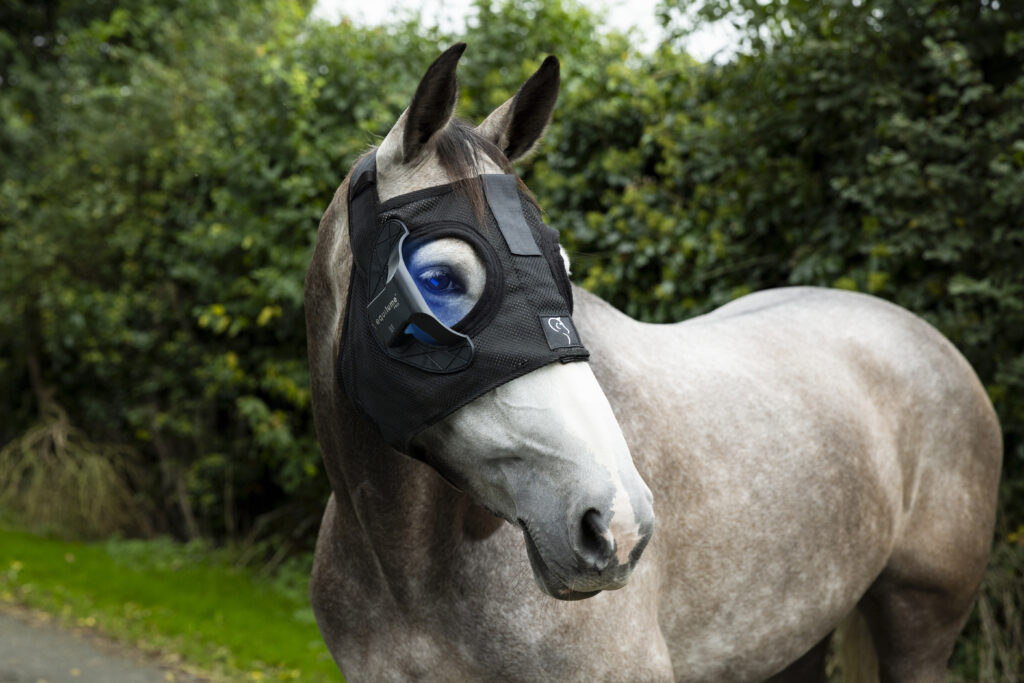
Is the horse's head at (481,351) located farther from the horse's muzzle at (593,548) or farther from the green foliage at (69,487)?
the green foliage at (69,487)

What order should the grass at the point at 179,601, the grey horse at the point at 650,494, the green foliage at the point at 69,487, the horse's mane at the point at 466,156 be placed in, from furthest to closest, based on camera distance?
the green foliage at the point at 69,487
the grass at the point at 179,601
the horse's mane at the point at 466,156
the grey horse at the point at 650,494

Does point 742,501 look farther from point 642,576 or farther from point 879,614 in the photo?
point 879,614

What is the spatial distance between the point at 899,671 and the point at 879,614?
7.0 inches

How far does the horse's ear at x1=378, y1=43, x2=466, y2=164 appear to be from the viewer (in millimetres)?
1493

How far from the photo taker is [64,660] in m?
4.91

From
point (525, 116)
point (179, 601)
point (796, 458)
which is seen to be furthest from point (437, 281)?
point (179, 601)

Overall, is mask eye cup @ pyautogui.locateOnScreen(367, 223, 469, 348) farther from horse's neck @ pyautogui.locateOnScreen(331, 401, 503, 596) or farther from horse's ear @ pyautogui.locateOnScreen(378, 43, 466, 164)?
horse's neck @ pyautogui.locateOnScreen(331, 401, 503, 596)

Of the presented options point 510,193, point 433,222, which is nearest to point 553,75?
point 510,193

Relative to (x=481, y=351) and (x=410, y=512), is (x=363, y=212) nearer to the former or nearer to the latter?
(x=481, y=351)

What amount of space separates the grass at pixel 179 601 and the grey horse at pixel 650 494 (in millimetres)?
3146

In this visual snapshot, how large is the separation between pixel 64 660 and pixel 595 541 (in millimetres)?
4704

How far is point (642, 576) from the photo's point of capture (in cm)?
185

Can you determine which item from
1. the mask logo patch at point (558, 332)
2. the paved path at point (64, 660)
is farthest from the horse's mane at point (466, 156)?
the paved path at point (64, 660)

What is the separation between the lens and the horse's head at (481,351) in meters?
1.37
